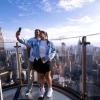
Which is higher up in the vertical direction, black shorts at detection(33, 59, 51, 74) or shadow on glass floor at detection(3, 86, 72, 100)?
black shorts at detection(33, 59, 51, 74)

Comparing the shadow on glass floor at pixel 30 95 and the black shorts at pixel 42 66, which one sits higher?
the black shorts at pixel 42 66

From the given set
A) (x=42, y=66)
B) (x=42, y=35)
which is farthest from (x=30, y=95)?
(x=42, y=35)

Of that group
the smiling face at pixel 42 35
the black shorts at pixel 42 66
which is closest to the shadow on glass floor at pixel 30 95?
the black shorts at pixel 42 66

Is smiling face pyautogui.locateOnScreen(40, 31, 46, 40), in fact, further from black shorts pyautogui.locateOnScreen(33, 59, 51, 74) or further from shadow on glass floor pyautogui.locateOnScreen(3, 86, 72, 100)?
shadow on glass floor pyautogui.locateOnScreen(3, 86, 72, 100)

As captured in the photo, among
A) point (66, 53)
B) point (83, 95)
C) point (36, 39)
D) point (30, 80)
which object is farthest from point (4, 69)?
point (83, 95)

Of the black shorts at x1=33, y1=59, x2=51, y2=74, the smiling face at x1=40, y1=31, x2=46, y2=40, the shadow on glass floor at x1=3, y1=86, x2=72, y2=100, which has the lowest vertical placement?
the shadow on glass floor at x1=3, y1=86, x2=72, y2=100

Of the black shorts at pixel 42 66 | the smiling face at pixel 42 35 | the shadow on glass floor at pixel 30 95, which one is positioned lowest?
the shadow on glass floor at pixel 30 95

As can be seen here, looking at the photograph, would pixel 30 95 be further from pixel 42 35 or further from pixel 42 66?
pixel 42 35

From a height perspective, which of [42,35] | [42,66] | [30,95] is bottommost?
[30,95]

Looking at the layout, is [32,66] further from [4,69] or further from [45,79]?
[4,69]

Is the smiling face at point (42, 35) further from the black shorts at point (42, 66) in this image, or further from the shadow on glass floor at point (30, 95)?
the shadow on glass floor at point (30, 95)

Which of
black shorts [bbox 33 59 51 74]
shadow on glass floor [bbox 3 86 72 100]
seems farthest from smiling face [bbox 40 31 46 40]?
shadow on glass floor [bbox 3 86 72 100]
